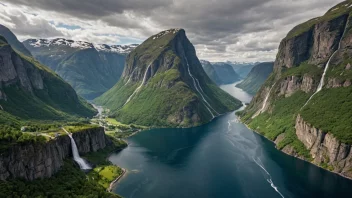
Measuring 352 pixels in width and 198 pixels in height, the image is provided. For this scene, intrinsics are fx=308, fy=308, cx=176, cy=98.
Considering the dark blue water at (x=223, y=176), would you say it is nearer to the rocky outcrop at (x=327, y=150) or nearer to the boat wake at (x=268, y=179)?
the boat wake at (x=268, y=179)

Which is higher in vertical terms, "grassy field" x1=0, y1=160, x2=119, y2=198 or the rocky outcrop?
"grassy field" x1=0, y1=160, x2=119, y2=198

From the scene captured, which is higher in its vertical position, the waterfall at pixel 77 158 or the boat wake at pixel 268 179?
the waterfall at pixel 77 158

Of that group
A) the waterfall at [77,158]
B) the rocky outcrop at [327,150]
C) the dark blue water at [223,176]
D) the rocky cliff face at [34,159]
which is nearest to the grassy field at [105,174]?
the waterfall at [77,158]

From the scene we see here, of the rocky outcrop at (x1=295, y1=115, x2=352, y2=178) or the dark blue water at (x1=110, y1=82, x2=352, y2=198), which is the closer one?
the dark blue water at (x1=110, y1=82, x2=352, y2=198)

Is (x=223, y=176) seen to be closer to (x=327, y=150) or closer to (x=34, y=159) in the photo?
(x=327, y=150)

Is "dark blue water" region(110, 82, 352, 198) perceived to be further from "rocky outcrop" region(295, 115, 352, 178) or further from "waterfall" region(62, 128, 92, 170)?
"waterfall" region(62, 128, 92, 170)

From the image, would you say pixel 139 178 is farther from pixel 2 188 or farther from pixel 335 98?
pixel 335 98

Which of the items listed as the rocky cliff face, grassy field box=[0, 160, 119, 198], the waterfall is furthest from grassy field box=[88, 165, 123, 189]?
the rocky cliff face

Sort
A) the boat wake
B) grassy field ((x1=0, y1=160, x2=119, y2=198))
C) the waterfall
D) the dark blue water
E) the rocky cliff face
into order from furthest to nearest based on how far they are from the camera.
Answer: the waterfall
the boat wake
the dark blue water
the rocky cliff face
grassy field ((x1=0, y1=160, x2=119, y2=198))
